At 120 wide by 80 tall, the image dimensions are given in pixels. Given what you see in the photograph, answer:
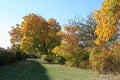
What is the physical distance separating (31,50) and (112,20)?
4367 centimetres

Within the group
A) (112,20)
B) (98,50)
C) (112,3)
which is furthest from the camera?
(98,50)

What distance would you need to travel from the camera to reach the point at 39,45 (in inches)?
2442

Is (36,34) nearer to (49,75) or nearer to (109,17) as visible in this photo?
(49,75)

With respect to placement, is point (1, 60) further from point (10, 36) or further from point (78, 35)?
point (10, 36)

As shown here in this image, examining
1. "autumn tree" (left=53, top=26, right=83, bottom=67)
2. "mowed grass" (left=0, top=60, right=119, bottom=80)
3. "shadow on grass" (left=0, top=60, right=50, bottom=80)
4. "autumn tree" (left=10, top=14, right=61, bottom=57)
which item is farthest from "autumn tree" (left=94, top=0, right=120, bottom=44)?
"autumn tree" (left=10, top=14, right=61, bottom=57)

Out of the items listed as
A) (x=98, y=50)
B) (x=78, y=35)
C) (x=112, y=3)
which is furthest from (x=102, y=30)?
(x=78, y=35)

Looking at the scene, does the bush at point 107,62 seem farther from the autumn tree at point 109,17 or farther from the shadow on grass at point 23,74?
the autumn tree at point 109,17

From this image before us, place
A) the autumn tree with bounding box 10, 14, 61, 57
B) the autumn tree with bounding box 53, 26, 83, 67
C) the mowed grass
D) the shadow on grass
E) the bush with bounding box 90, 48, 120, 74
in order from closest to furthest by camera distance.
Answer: the shadow on grass
the mowed grass
the bush with bounding box 90, 48, 120, 74
the autumn tree with bounding box 53, 26, 83, 67
the autumn tree with bounding box 10, 14, 61, 57

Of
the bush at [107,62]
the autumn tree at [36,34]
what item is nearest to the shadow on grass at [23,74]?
the bush at [107,62]

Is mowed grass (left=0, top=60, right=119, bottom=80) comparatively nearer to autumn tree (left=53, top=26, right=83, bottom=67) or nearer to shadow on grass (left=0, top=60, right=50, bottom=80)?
shadow on grass (left=0, top=60, right=50, bottom=80)

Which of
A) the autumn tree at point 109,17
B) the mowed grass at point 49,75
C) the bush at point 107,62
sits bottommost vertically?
the mowed grass at point 49,75

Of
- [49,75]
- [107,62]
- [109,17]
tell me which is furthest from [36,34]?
[109,17]

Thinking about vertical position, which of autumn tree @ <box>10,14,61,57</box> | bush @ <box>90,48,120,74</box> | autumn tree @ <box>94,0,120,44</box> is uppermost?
autumn tree @ <box>10,14,61,57</box>

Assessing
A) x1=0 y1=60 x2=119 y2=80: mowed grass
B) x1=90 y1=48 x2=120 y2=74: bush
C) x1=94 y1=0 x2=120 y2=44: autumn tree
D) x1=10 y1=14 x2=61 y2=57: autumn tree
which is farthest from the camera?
x1=10 y1=14 x2=61 y2=57: autumn tree
